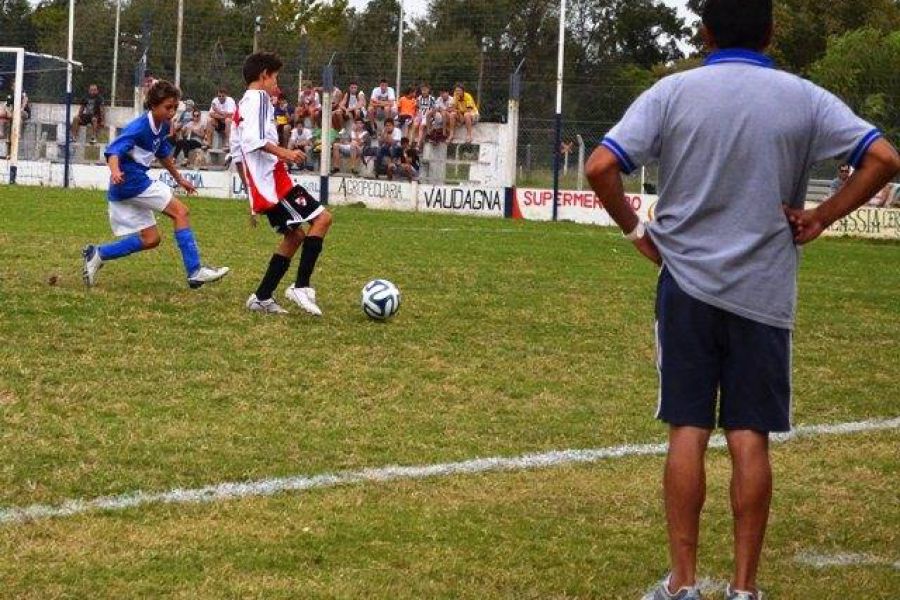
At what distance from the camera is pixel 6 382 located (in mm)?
7934

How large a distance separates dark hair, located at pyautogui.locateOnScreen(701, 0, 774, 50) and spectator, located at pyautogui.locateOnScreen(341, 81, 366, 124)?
2755cm

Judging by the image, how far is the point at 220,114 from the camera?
33250 millimetres

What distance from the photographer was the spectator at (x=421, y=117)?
31391 mm

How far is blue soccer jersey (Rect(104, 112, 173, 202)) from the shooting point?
39.2 feet

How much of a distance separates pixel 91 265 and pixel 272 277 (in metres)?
1.56

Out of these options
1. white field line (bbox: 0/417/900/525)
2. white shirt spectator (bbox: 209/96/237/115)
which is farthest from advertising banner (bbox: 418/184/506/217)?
white field line (bbox: 0/417/900/525)

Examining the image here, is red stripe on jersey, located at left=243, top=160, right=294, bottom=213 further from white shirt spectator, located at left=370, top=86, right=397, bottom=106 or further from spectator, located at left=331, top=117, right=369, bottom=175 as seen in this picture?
white shirt spectator, located at left=370, top=86, right=397, bottom=106

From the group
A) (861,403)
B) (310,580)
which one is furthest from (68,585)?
(861,403)

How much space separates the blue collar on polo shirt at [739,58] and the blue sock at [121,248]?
8.00 metres

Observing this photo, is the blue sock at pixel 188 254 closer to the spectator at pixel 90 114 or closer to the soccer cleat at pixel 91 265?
the soccer cleat at pixel 91 265

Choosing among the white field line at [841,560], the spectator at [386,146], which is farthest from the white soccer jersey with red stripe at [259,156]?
the spectator at [386,146]

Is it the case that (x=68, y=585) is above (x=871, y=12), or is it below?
below

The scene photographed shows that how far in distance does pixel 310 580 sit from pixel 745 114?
5.98 feet

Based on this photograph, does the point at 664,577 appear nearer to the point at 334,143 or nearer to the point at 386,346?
the point at 386,346
